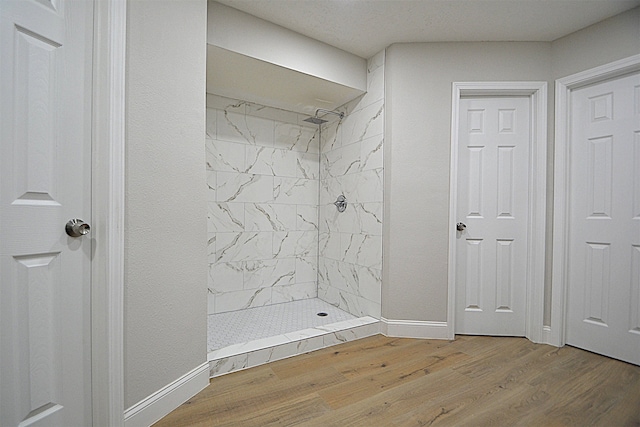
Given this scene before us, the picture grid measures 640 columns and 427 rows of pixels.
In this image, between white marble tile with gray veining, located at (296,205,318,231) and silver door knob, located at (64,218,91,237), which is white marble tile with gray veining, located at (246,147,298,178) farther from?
silver door knob, located at (64,218,91,237)

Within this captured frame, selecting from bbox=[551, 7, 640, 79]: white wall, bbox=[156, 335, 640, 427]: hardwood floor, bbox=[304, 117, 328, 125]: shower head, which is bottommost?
bbox=[156, 335, 640, 427]: hardwood floor

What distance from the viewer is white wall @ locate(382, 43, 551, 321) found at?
7.97 feet

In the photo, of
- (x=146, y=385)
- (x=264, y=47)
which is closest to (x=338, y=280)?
(x=146, y=385)

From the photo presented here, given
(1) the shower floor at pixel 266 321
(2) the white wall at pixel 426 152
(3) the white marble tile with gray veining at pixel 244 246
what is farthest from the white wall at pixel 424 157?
(3) the white marble tile with gray veining at pixel 244 246

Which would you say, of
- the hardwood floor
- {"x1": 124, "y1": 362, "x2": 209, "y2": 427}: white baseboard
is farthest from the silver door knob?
the hardwood floor

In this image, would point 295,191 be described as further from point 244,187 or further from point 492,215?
point 492,215

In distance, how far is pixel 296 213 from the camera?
3242mm

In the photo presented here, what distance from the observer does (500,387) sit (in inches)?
68.8

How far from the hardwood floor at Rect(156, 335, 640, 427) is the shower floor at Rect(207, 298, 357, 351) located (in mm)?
319

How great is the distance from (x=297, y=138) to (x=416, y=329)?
2.16m

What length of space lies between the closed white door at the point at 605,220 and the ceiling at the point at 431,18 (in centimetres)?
53

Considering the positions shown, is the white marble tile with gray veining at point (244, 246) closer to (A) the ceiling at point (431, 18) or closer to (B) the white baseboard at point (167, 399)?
(B) the white baseboard at point (167, 399)

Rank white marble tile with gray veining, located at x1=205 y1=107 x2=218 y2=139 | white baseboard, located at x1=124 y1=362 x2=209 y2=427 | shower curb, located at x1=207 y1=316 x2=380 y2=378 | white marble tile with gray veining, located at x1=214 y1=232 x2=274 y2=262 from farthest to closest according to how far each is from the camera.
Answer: white marble tile with gray veining, located at x1=214 y1=232 x2=274 y2=262 → white marble tile with gray veining, located at x1=205 y1=107 x2=218 y2=139 → shower curb, located at x1=207 y1=316 x2=380 y2=378 → white baseboard, located at x1=124 y1=362 x2=209 y2=427

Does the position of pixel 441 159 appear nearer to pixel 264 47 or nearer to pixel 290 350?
pixel 264 47
